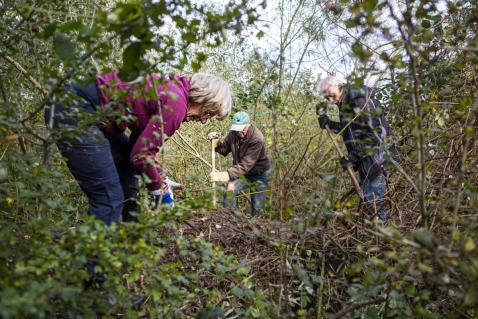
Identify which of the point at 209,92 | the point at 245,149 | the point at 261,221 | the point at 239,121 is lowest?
the point at 261,221

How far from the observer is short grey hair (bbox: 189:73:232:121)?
280cm

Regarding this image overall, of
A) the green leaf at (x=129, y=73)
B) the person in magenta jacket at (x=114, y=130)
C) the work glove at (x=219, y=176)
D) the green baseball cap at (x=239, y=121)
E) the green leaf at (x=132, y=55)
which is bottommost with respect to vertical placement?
the work glove at (x=219, y=176)

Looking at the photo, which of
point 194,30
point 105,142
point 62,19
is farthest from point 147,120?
point 62,19

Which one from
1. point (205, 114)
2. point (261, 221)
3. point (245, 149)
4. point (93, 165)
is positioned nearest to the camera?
point (93, 165)

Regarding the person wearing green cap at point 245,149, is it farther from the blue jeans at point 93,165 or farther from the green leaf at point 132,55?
the green leaf at point 132,55

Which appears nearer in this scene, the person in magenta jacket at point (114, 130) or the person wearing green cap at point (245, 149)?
the person in magenta jacket at point (114, 130)

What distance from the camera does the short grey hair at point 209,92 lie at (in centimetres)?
280

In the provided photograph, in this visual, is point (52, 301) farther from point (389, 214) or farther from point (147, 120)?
point (389, 214)

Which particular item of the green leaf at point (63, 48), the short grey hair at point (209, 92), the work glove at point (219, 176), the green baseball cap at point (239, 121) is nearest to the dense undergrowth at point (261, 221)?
the green leaf at point (63, 48)

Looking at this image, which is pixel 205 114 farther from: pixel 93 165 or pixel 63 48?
pixel 63 48

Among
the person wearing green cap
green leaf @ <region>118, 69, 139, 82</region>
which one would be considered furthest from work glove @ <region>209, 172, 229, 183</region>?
green leaf @ <region>118, 69, 139, 82</region>

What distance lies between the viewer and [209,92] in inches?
111

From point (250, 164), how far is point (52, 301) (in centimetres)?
365

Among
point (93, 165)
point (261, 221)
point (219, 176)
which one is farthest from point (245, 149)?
point (93, 165)
